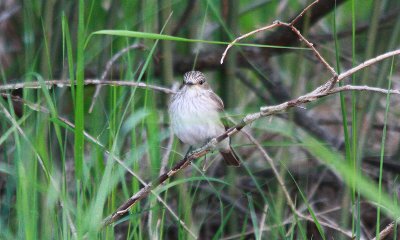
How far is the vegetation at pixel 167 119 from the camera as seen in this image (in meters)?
3.31

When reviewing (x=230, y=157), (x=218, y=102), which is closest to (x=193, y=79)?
(x=218, y=102)

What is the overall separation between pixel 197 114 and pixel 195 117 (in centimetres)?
5

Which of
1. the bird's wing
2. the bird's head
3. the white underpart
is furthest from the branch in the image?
the bird's head

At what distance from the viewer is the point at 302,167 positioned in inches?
206

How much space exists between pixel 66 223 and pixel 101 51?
5.31 ft

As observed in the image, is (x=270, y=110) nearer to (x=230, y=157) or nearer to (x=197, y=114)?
(x=197, y=114)

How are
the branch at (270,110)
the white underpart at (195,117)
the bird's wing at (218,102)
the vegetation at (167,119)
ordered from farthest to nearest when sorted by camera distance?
the bird's wing at (218,102)
the white underpart at (195,117)
the vegetation at (167,119)
the branch at (270,110)

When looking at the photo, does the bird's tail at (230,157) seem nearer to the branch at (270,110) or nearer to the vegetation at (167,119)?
the vegetation at (167,119)

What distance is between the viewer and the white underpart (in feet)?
13.8

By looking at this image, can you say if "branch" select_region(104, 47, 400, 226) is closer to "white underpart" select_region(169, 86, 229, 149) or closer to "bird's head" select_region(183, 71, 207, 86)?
"white underpart" select_region(169, 86, 229, 149)

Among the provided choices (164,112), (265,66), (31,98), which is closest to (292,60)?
(265,66)

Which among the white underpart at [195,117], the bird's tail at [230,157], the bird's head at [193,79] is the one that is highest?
the bird's head at [193,79]

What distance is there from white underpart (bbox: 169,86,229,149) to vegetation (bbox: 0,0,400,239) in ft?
0.33

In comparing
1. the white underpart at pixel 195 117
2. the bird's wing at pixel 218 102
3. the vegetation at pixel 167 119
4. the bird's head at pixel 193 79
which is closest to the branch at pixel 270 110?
the vegetation at pixel 167 119
